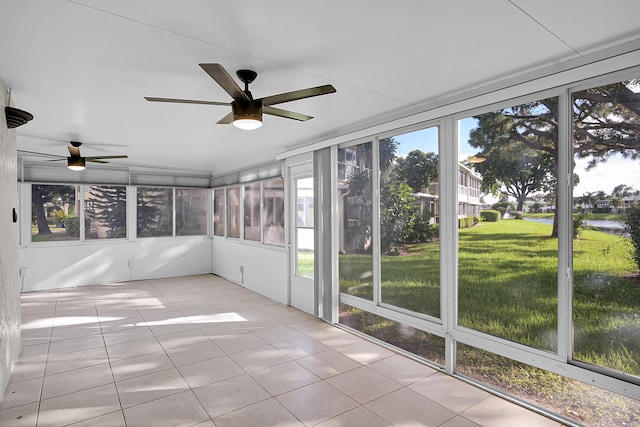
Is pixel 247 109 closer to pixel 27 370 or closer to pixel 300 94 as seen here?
pixel 300 94

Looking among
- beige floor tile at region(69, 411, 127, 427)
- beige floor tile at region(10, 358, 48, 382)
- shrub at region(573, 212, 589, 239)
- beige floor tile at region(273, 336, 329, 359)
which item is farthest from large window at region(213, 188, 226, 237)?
shrub at region(573, 212, 589, 239)

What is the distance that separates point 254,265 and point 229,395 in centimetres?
351

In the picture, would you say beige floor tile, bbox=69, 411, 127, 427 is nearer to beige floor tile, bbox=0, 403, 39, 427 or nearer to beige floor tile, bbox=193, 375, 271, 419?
beige floor tile, bbox=0, 403, 39, 427

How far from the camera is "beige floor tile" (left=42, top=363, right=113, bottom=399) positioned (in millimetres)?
2721

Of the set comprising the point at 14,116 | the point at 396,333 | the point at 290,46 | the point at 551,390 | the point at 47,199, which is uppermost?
the point at 290,46

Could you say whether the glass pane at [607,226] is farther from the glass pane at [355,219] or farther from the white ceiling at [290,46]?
the glass pane at [355,219]

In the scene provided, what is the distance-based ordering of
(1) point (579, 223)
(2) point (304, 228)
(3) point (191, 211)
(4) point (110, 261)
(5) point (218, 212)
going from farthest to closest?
(3) point (191, 211) → (5) point (218, 212) → (4) point (110, 261) → (2) point (304, 228) → (1) point (579, 223)

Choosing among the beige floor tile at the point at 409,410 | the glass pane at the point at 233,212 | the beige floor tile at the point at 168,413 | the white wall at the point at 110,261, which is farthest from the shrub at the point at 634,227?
the white wall at the point at 110,261

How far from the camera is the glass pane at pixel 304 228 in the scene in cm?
483

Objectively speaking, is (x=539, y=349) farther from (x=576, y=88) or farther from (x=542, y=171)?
(x=576, y=88)

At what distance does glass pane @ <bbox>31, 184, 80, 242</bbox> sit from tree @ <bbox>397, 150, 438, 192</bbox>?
20.5 ft

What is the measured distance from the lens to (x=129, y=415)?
2.40 meters

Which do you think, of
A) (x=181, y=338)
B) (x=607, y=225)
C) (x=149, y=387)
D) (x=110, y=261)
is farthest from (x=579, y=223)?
(x=110, y=261)

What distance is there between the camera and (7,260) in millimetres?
2809
